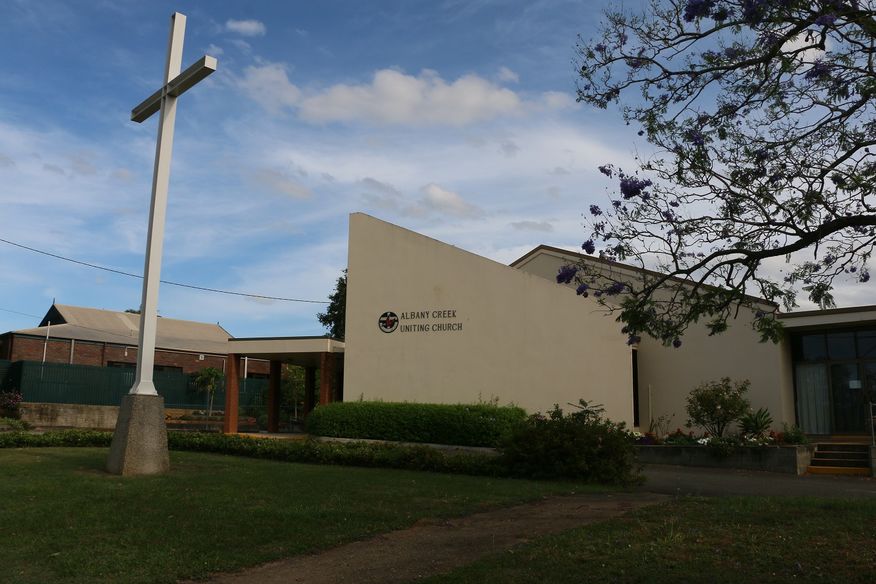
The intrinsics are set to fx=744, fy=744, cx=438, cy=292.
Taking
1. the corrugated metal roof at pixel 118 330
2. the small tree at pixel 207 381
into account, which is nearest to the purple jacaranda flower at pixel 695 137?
the small tree at pixel 207 381

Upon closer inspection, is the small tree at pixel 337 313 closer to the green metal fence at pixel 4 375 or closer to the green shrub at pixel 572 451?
the green metal fence at pixel 4 375

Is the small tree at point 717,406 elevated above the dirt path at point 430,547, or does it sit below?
above

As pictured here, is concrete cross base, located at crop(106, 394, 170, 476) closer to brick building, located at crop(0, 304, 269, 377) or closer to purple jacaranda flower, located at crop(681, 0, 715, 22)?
purple jacaranda flower, located at crop(681, 0, 715, 22)

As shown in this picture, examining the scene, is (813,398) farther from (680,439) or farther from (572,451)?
(572,451)

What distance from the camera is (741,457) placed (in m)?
17.1

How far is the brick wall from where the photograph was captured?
39781 mm

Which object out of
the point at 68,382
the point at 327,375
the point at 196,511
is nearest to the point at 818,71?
the point at 196,511

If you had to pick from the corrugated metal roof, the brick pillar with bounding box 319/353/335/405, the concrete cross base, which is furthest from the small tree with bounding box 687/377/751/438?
the corrugated metal roof

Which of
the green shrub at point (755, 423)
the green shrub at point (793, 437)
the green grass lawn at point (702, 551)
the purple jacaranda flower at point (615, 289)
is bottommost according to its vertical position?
the green grass lawn at point (702, 551)

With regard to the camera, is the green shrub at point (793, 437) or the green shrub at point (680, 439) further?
the green shrub at point (680, 439)

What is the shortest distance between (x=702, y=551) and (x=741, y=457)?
11530 millimetres

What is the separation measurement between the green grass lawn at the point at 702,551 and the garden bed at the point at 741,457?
851 centimetres

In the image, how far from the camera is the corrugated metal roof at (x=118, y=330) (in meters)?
42.8

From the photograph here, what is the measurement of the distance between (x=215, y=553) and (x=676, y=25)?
740cm
